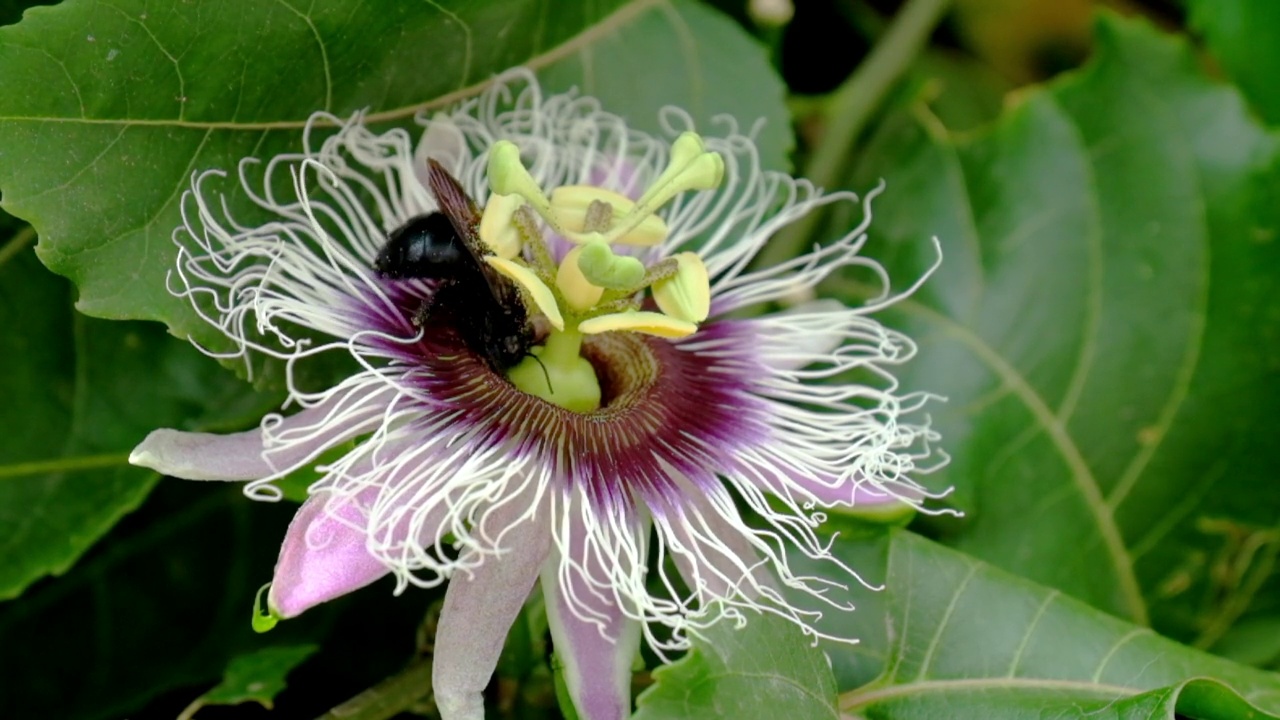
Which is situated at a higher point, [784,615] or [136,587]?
[784,615]

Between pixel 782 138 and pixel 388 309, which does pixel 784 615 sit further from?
pixel 782 138

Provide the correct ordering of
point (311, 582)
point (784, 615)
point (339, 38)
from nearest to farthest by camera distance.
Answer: point (311, 582) → point (784, 615) → point (339, 38)

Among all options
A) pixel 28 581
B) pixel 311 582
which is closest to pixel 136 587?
pixel 28 581

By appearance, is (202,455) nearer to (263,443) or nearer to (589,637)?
(263,443)

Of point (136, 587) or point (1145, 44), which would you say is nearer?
point (136, 587)

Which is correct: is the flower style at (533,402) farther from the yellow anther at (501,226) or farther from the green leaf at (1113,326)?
the green leaf at (1113,326)

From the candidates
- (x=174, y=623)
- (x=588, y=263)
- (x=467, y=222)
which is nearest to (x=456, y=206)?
(x=467, y=222)

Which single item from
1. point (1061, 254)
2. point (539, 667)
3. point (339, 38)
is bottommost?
point (539, 667)
